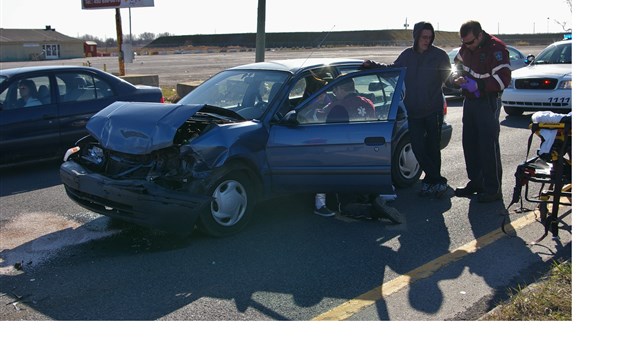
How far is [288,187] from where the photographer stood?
639 cm

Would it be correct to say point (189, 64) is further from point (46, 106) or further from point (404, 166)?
point (404, 166)

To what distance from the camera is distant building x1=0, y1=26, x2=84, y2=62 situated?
69.5 metres

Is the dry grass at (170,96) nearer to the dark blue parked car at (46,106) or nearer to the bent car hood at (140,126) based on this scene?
the dark blue parked car at (46,106)

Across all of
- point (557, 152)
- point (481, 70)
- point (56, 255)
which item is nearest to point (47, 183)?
point (56, 255)

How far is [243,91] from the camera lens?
7.01m

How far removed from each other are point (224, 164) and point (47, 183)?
3.68 m

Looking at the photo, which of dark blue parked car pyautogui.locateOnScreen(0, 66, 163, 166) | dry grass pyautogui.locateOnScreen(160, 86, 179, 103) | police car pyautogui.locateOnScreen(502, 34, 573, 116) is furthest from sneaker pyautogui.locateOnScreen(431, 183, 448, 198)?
dry grass pyautogui.locateOnScreen(160, 86, 179, 103)

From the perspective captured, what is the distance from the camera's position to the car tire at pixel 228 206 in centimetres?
587

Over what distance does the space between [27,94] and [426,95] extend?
549 cm

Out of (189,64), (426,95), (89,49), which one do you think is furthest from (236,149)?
(89,49)

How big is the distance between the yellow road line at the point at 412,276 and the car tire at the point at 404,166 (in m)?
1.61

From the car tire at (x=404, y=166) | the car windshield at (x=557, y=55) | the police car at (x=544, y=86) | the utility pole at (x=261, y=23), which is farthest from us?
the utility pole at (x=261, y=23)

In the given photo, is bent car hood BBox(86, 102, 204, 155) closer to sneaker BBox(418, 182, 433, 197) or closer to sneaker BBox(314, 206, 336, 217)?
sneaker BBox(314, 206, 336, 217)

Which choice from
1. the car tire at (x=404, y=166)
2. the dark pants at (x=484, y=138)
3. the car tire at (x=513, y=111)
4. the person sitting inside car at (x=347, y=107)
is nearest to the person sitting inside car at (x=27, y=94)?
the person sitting inside car at (x=347, y=107)
